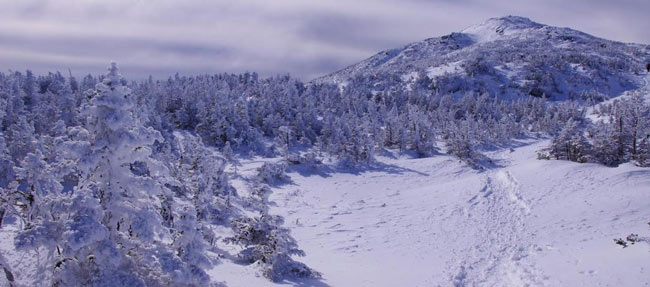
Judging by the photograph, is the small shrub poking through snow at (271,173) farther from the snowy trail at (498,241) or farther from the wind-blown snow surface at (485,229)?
the snowy trail at (498,241)

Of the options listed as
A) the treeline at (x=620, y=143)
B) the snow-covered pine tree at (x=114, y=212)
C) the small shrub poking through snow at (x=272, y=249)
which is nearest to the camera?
the snow-covered pine tree at (x=114, y=212)

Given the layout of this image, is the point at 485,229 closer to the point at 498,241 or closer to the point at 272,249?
the point at 498,241

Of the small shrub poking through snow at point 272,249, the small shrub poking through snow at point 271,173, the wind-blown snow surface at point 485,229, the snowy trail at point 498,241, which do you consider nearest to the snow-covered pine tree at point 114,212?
the wind-blown snow surface at point 485,229

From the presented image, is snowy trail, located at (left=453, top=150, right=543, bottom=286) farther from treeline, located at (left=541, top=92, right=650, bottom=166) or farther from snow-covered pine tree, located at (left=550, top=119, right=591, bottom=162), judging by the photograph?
treeline, located at (left=541, top=92, right=650, bottom=166)

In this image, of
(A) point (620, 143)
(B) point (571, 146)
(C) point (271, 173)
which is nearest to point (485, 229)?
(B) point (571, 146)

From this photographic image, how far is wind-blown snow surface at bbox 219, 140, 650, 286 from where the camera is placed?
18359 mm

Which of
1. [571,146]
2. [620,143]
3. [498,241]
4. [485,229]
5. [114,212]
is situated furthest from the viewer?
[571,146]

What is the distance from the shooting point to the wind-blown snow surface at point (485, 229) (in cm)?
1836

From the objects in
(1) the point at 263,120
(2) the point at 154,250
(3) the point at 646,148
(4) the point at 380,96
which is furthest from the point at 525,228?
(4) the point at 380,96

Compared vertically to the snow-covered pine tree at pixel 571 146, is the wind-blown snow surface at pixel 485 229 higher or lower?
lower

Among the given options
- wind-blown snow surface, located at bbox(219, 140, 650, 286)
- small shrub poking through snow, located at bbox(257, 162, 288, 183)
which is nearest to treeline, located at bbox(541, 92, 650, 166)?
wind-blown snow surface, located at bbox(219, 140, 650, 286)

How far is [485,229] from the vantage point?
2608cm

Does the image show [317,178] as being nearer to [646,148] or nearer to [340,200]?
[340,200]

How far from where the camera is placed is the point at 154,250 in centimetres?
1135
